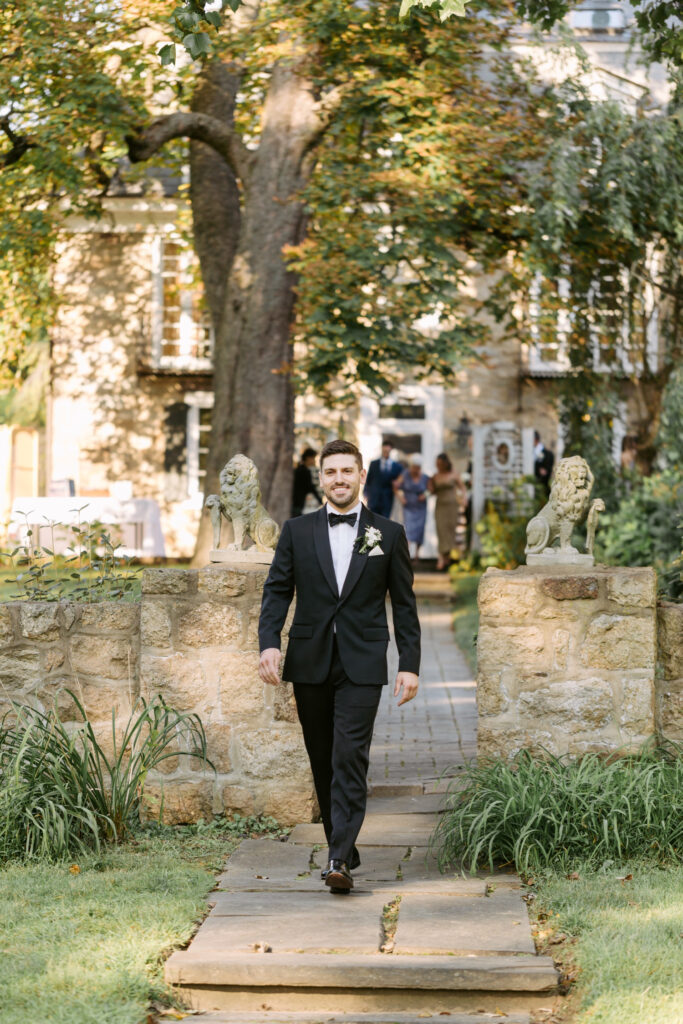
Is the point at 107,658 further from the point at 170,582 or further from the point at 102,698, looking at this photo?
the point at 170,582

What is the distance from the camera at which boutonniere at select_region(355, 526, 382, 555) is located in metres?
5.44

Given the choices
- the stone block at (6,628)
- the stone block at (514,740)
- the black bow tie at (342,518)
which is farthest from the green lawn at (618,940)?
the stone block at (6,628)

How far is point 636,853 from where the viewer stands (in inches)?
221

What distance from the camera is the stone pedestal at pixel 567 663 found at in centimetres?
623

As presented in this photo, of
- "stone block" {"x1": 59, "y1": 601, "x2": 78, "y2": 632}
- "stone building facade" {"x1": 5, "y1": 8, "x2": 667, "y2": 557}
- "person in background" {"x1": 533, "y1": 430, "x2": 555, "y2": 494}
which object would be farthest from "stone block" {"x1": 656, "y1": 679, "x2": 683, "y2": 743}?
"stone building facade" {"x1": 5, "y1": 8, "x2": 667, "y2": 557}

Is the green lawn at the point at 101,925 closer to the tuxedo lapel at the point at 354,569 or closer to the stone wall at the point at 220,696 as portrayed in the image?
the stone wall at the point at 220,696

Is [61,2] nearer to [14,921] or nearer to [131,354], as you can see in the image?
[14,921]

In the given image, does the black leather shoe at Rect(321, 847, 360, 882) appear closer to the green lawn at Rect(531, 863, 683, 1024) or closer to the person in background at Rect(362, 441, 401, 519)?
the green lawn at Rect(531, 863, 683, 1024)

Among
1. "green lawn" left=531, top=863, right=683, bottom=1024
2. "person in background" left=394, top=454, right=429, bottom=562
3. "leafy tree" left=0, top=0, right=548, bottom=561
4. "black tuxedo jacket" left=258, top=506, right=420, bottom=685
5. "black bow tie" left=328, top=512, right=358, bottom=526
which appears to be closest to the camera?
"green lawn" left=531, top=863, right=683, bottom=1024

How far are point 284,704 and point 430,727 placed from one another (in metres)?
3.00

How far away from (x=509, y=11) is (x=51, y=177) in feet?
17.0

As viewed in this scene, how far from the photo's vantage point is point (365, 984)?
4.40 metres

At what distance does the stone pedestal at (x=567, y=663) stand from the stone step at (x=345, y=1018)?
2041 millimetres

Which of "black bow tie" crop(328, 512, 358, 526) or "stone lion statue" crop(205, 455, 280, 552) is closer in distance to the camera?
"black bow tie" crop(328, 512, 358, 526)
